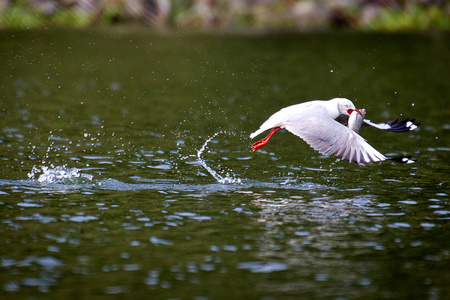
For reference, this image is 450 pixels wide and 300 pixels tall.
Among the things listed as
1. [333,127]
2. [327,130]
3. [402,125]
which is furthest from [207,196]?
[402,125]

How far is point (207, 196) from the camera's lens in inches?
532

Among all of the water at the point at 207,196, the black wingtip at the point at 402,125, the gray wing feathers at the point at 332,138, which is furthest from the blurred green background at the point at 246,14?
the gray wing feathers at the point at 332,138

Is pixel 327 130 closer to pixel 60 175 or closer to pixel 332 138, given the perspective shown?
pixel 332 138

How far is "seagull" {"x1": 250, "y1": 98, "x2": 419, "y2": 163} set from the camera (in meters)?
12.7

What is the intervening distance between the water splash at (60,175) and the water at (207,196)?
2.0 inches

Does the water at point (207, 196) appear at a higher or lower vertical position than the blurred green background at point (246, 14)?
lower

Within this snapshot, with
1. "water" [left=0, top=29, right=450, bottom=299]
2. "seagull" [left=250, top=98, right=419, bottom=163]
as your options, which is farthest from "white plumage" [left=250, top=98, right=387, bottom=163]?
"water" [left=0, top=29, right=450, bottom=299]

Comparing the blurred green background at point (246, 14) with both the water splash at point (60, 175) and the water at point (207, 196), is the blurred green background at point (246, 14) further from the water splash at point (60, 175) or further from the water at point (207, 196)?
the water splash at point (60, 175)

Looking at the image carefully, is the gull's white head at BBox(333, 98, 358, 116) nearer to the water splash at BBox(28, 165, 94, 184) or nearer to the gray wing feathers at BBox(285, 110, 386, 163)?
the gray wing feathers at BBox(285, 110, 386, 163)

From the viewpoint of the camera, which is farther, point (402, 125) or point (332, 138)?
point (402, 125)

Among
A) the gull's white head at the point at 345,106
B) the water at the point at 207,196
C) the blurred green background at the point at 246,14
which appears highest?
the blurred green background at the point at 246,14

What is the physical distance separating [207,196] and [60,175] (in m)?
3.15

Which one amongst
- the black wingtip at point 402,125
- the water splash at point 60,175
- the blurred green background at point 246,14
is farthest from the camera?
the blurred green background at point 246,14

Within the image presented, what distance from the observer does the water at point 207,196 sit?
9273 millimetres
